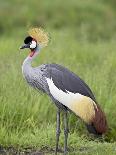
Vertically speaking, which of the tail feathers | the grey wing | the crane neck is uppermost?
the crane neck

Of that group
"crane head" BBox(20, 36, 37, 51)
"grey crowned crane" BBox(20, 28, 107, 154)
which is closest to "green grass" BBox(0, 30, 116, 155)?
"grey crowned crane" BBox(20, 28, 107, 154)

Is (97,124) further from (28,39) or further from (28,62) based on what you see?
(28,39)

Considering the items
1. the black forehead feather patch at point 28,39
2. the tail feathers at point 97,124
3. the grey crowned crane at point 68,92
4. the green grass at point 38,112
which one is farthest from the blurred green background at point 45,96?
the black forehead feather patch at point 28,39

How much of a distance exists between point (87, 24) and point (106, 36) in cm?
54

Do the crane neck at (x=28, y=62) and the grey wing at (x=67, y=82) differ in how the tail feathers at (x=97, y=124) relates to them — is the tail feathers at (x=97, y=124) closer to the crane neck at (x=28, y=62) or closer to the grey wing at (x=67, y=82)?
the grey wing at (x=67, y=82)

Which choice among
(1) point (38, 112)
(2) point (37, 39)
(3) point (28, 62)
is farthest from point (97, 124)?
(1) point (38, 112)

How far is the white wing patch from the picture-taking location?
20.8 ft

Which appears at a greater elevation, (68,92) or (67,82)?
(67,82)

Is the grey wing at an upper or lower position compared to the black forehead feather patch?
lower

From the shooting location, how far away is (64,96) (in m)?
6.32

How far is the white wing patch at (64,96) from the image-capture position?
249 inches

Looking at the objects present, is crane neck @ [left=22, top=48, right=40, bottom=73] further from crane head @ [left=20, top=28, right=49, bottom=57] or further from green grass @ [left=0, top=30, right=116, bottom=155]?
green grass @ [left=0, top=30, right=116, bottom=155]

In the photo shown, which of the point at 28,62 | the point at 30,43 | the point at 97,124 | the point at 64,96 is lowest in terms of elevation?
the point at 97,124

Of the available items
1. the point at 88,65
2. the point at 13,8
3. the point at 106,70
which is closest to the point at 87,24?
the point at 13,8
